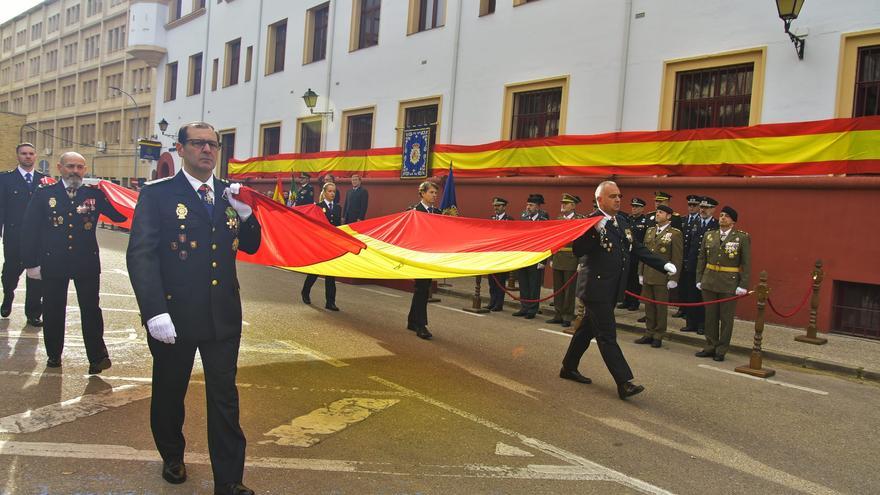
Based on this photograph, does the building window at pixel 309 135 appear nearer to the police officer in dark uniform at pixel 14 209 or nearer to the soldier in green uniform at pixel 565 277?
the soldier in green uniform at pixel 565 277

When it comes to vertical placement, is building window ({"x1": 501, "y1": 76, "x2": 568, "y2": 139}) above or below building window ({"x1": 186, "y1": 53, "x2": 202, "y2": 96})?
below

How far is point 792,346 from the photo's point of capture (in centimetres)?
911

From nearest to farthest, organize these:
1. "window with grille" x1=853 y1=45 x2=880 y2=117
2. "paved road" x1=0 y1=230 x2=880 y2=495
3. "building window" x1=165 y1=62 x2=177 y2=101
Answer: "paved road" x1=0 y1=230 x2=880 y2=495 < "window with grille" x1=853 y1=45 x2=880 y2=117 < "building window" x1=165 y1=62 x2=177 y2=101

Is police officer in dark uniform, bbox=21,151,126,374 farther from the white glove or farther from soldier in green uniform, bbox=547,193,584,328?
soldier in green uniform, bbox=547,193,584,328

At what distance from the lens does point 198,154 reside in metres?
3.79

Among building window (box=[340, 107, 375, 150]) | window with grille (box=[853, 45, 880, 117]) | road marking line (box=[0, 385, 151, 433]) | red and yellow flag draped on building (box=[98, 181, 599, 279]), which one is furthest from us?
building window (box=[340, 107, 375, 150])

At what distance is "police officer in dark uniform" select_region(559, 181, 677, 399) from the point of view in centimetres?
620

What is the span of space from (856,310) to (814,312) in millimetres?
1018

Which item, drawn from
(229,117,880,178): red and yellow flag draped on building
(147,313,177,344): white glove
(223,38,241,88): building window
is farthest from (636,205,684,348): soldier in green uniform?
(223,38,241,88): building window

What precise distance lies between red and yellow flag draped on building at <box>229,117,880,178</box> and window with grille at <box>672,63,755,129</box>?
3.55ft

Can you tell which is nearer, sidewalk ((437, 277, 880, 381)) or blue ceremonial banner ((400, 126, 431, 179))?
sidewalk ((437, 277, 880, 381))

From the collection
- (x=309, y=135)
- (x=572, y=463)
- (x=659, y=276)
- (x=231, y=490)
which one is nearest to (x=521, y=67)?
(x=659, y=276)

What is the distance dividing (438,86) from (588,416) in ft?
47.9

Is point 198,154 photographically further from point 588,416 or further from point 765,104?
point 765,104
